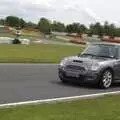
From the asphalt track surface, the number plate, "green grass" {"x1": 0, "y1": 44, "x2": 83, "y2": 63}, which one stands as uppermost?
the number plate

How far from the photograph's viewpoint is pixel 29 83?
53.2 ft

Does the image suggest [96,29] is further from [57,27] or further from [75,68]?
[75,68]

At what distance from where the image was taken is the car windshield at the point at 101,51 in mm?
17188

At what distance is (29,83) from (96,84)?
2217 mm

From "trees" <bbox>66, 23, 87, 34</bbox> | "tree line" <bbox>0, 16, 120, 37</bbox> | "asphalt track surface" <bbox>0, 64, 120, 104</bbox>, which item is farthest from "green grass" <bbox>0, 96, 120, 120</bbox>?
"trees" <bbox>66, 23, 87, 34</bbox>

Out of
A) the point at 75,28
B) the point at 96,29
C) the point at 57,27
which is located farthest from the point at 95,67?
the point at 57,27

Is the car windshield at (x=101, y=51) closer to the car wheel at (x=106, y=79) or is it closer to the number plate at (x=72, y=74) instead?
the car wheel at (x=106, y=79)

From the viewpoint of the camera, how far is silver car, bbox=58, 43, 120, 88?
16016 mm

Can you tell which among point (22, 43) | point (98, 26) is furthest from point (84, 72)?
point (98, 26)

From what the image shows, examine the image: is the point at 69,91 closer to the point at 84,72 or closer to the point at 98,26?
the point at 84,72

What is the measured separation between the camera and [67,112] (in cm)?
1019

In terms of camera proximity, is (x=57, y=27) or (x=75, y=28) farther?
(x=57, y=27)

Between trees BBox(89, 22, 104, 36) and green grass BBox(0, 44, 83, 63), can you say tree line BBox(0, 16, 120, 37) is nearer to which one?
trees BBox(89, 22, 104, 36)

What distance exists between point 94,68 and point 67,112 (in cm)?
593
